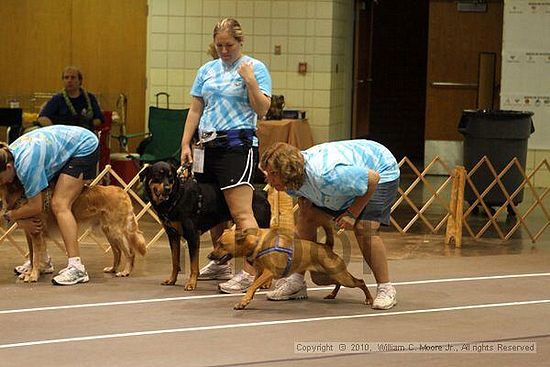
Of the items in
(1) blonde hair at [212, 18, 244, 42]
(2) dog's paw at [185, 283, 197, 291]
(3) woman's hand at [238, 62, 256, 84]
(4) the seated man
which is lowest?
(2) dog's paw at [185, 283, 197, 291]

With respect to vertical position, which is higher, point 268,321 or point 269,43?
point 269,43

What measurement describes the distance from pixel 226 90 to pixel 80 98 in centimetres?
416

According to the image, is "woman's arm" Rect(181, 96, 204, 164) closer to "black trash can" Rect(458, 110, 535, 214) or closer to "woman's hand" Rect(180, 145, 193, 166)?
"woman's hand" Rect(180, 145, 193, 166)

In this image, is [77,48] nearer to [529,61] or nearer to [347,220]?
[529,61]

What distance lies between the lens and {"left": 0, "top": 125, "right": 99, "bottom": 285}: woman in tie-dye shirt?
611cm

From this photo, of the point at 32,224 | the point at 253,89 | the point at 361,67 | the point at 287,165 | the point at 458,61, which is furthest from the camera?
the point at 361,67

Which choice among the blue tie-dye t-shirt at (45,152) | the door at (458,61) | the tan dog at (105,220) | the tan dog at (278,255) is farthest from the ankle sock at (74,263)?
the door at (458,61)

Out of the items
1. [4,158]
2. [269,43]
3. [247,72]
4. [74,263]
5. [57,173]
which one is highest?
[269,43]

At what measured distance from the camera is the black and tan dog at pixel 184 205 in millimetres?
5965

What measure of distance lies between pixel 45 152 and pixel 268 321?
1.67 meters

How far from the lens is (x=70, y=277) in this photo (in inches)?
248

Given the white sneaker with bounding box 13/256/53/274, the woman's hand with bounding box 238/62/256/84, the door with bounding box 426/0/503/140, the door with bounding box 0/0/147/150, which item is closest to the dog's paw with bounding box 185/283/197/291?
the white sneaker with bounding box 13/256/53/274

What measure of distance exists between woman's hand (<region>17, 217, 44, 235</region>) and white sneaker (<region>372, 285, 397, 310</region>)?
2.00 m

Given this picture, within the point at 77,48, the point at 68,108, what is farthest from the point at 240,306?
the point at 77,48
